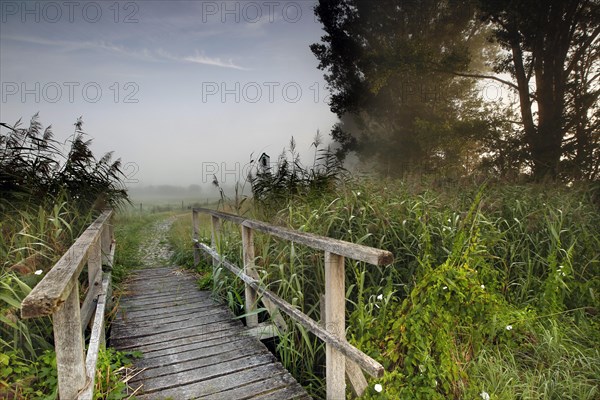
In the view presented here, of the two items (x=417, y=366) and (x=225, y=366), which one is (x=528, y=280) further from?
(x=225, y=366)

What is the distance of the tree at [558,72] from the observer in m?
8.91

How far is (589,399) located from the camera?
2.63m

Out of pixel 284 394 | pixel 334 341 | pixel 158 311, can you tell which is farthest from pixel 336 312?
pixel 158 311

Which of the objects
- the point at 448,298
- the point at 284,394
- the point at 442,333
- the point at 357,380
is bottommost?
the point at 284,394

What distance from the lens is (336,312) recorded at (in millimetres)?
2283

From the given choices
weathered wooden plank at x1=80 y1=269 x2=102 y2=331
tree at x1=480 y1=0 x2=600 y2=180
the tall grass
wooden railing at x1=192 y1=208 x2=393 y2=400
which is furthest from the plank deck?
tree at x1=480 y1=0 x2=600 y2=180

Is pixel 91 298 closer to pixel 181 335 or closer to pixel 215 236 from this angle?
pixel 181 335

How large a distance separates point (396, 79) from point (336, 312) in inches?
486

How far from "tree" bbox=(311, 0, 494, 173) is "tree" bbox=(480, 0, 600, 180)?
1897 mm

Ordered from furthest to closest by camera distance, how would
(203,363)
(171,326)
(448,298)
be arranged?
1. (171,326)
2. (203,363)
3. (448,298)

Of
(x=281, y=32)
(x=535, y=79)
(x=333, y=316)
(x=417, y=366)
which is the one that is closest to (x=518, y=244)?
(x=417, y=366)

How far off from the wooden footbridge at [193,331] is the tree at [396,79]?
29.2ft

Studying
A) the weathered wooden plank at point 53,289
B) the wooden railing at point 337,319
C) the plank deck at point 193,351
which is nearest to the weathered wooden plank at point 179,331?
the plank deck at point 193,351

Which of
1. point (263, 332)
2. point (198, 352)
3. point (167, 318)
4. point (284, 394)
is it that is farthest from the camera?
point (167, 318)
